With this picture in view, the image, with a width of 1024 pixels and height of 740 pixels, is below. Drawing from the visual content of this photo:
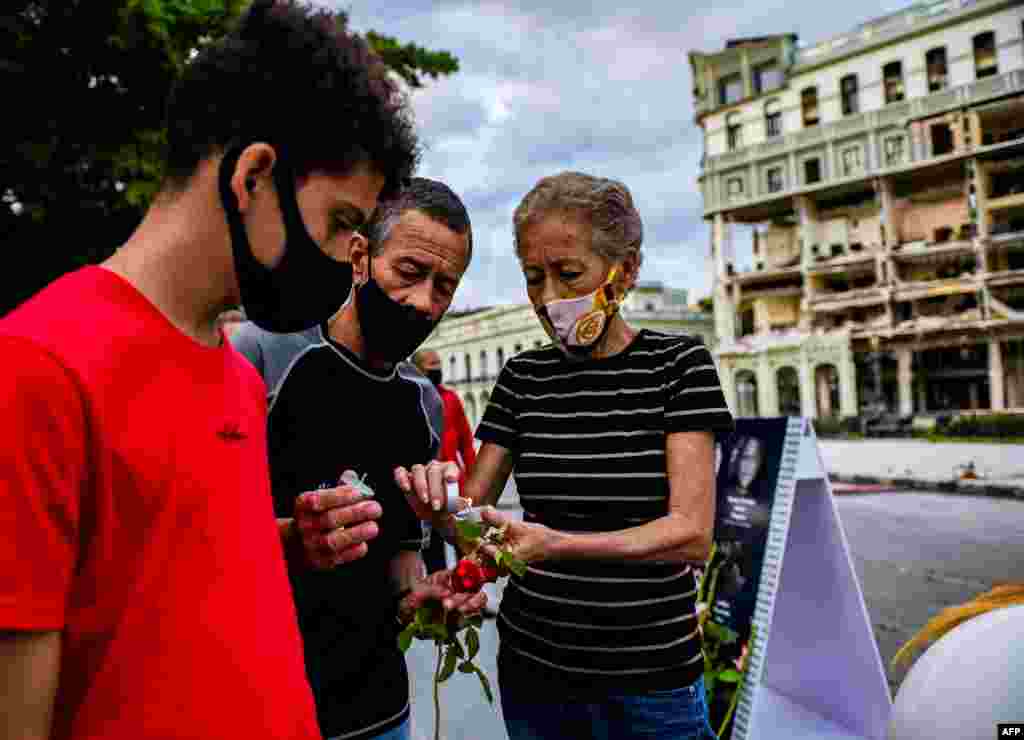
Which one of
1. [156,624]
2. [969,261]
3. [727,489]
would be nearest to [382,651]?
[156,624]

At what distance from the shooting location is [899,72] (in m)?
42.0

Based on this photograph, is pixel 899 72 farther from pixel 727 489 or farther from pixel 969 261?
pixel 727 489

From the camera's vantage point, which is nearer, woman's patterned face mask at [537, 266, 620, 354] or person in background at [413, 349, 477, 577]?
woman's patterned face mask at [537, 266, 620, 354]

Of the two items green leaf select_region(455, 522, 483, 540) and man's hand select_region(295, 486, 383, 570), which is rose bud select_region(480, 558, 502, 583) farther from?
man's hand select_region(295, 486, 383, 570)

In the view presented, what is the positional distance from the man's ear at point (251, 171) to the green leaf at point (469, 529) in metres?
0.81

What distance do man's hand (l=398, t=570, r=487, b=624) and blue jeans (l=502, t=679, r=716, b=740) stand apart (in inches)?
14.4

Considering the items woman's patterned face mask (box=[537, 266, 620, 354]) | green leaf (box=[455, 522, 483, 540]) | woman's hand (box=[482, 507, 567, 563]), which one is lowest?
woman's hand (box=[482, 507, 567, 563])

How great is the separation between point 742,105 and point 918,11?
1036 cm

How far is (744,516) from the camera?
4059 mm

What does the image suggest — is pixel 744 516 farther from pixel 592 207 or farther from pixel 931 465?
pixel 931 465

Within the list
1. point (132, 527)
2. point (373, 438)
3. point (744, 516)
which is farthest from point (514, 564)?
point (744, 516)

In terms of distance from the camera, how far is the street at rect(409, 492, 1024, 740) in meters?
4.66

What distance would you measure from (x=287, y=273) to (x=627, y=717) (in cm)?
135

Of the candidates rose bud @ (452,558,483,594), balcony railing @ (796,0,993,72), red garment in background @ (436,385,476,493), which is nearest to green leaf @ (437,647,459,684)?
rose bud @ (452,558,483,594)
